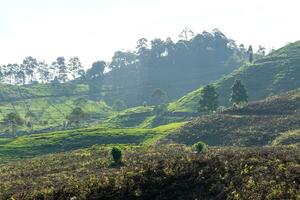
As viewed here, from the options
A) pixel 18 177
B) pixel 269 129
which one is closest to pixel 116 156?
pixel 18 177

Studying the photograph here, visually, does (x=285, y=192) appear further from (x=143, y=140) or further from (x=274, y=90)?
(x=274, y=90)

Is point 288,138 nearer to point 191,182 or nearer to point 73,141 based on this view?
point 191,182

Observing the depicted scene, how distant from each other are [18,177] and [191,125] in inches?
2495

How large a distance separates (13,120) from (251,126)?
101513 mm

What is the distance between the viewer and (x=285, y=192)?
33.4 m

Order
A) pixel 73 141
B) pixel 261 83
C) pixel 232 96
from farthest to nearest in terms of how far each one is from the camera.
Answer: pixel 261 83, pixel 232 96, pixel 73 141

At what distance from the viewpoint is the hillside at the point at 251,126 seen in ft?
294

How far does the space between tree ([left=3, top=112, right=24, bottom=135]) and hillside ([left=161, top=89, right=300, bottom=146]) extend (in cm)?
7826

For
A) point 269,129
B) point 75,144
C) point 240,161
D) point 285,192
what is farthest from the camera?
point 75,144

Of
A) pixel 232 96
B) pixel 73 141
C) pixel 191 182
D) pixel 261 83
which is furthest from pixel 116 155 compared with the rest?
pixel 261 83

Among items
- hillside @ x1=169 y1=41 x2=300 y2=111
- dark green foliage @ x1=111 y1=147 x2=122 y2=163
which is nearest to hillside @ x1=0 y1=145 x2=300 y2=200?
dark green foliage @ x1=111 y1=147 x2=122 y2=163

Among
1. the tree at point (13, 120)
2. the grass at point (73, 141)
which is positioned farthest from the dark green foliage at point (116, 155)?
the tree at point (13, 120)

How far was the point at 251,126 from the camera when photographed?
99812mm

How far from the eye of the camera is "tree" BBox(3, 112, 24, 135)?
16100cm
